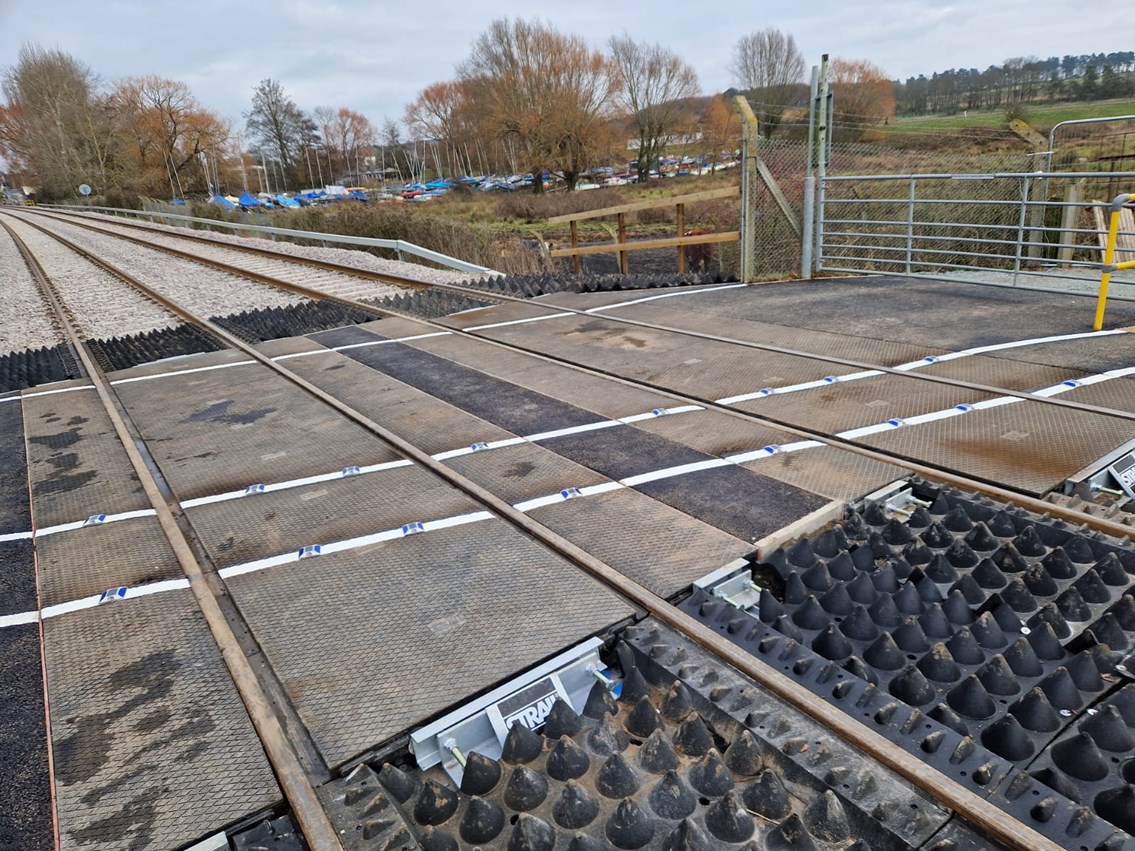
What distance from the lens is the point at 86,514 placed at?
4.38 meters

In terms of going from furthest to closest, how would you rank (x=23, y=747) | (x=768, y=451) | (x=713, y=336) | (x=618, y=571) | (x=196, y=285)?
(x=196, y=285) → (x=713, y=336) → (x=768, y=451) → (x=618, y=571) → (x=23, y=747)

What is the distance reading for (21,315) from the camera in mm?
12727

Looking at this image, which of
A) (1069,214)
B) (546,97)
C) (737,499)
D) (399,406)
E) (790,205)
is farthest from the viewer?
(546,97)

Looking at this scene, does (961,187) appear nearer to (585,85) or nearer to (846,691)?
(846,691)

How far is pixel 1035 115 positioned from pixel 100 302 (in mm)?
28501

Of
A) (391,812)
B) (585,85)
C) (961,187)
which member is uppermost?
(585,85)

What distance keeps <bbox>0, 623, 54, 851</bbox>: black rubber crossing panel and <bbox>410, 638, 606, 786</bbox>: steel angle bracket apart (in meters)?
1.16

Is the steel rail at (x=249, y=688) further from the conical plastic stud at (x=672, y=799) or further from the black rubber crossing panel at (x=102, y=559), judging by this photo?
the conical plastic stud at (x=672, y=799)

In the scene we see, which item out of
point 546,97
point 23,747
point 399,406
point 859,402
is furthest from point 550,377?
point 546,97

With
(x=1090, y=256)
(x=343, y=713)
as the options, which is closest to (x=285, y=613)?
(x=343, y=713)

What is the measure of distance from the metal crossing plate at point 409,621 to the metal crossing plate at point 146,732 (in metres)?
0.25

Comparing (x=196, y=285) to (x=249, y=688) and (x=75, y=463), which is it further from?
(x=249, y=688)

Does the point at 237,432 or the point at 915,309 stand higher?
the point at 915,309

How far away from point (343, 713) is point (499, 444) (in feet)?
8.65
